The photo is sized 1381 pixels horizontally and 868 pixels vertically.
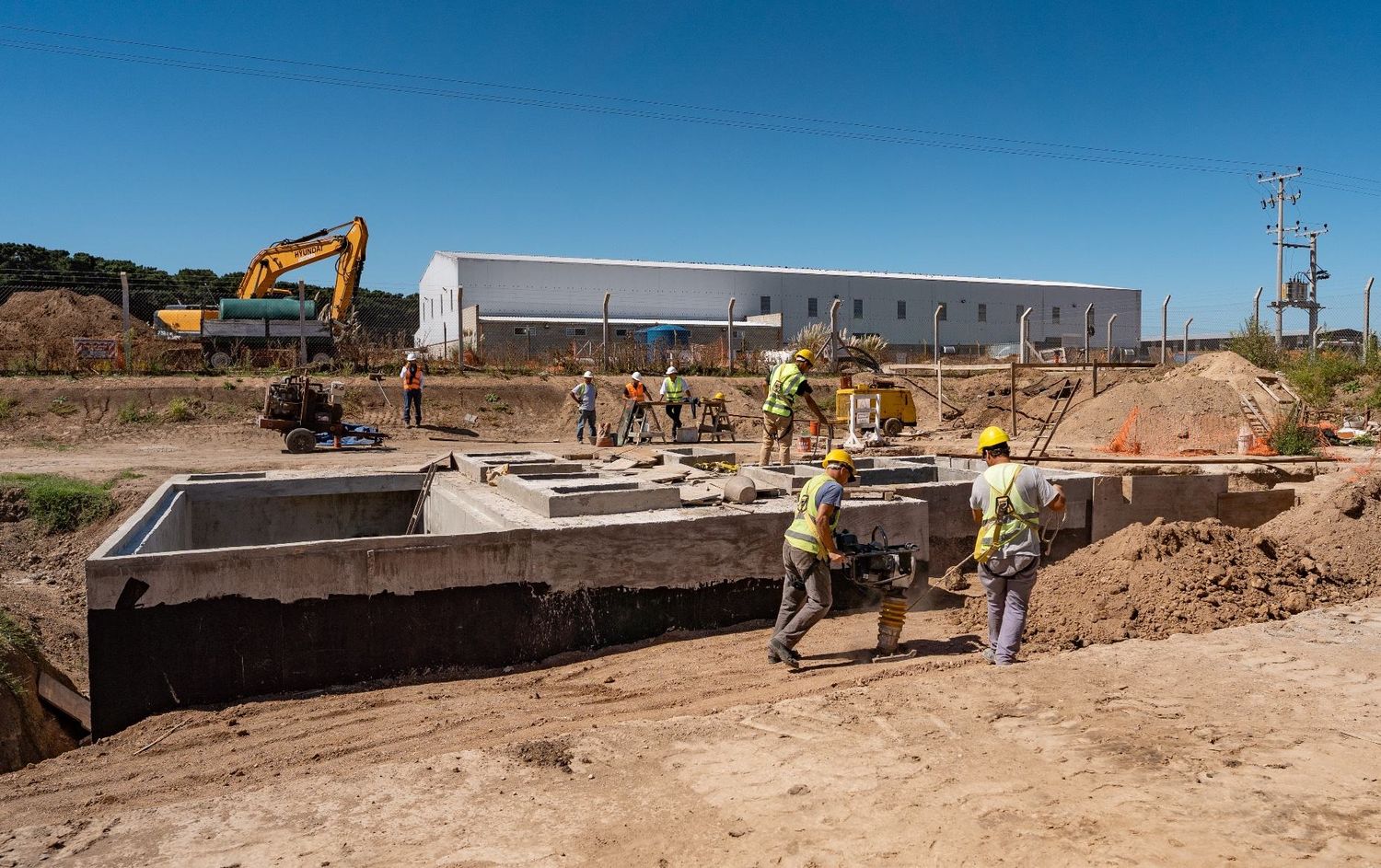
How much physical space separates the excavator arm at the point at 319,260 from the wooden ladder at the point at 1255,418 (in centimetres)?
1949

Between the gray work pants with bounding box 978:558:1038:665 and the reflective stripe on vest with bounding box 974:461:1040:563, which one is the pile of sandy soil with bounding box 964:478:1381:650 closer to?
the gray work pants with bounding box 978:558:1038:665

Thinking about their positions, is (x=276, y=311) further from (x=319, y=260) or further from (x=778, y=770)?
(x=778, y=770)

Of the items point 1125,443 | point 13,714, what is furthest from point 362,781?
point 1125,443

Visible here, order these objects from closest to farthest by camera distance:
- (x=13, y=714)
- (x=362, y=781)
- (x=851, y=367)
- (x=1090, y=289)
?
(x=362, y=781)
(x=13, y=714)
(x=851, y=367)
(x=1090, y=289)

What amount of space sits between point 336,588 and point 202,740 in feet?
4.14

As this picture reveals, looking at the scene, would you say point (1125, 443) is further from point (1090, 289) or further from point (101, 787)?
point (1090, 289)

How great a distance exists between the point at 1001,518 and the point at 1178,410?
14607mm

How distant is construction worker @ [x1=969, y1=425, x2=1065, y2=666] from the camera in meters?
6.25

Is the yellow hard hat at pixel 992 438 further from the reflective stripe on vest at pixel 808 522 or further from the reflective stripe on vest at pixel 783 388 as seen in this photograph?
the reflective stripe on vest at pixel 783 388

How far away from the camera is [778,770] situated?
4.77 m

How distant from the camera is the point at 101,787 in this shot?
17.3 feet

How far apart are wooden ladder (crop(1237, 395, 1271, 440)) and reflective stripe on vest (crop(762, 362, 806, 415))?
10689 mm

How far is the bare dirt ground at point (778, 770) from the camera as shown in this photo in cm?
397

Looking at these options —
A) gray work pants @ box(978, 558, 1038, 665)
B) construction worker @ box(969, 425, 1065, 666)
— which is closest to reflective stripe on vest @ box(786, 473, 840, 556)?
construction worker @ box(969, 425, 1065, 666)
